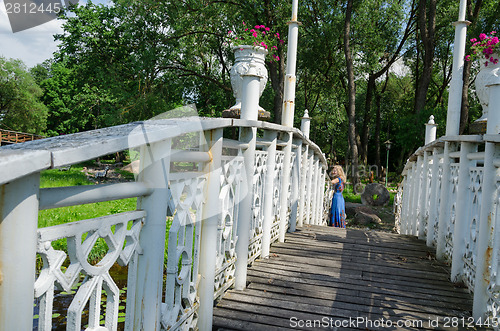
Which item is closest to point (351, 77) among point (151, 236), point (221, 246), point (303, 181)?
point (303, 181)

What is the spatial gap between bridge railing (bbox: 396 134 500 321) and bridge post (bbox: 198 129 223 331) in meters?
1.77

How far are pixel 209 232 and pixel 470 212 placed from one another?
2289 mm

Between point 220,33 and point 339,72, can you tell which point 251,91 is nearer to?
point 220,33

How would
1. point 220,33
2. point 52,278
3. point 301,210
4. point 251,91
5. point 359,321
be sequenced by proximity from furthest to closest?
point 220,33
point 301,210
point 251,91
point 359,321
point 52,278

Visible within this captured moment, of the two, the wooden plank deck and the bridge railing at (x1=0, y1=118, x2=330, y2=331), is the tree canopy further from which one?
the bridge railing at (x1=0, y1=118, x2=330, y2=331)

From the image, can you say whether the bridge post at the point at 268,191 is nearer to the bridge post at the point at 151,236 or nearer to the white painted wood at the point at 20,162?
the bridge post at the point at 151,236

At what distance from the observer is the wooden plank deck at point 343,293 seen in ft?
9.54

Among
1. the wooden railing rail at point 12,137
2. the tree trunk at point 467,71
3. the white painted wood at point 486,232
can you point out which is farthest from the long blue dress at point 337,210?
the wooden railing rail at point 12,137

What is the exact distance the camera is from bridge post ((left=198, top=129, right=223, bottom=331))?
253 cm

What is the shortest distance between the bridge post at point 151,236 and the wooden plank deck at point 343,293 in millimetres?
1053

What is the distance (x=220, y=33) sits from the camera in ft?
59.7

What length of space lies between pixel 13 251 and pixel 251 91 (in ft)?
8.25

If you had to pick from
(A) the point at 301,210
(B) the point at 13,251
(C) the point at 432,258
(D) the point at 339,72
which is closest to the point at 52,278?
(B) the point at 13,251

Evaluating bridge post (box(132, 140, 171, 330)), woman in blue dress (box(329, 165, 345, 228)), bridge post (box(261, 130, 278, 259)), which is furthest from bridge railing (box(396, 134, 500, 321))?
woman in blue dress (box(329, 165, 345, 228))
